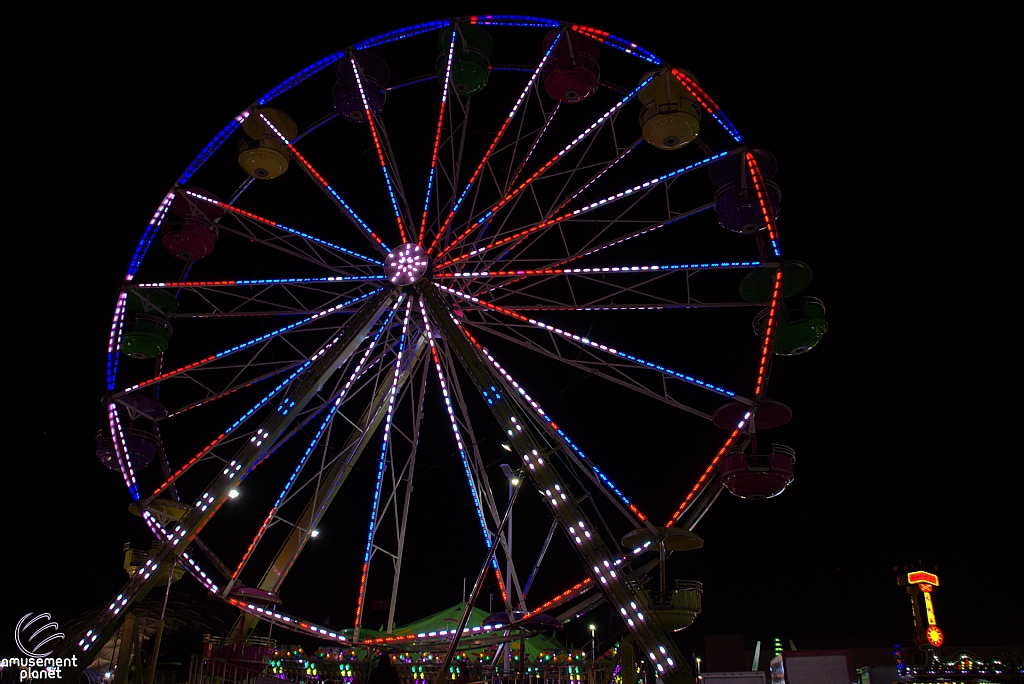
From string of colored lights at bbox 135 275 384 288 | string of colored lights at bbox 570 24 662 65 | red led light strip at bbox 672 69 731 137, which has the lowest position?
string of colored lights at bbox 135 275 384 288

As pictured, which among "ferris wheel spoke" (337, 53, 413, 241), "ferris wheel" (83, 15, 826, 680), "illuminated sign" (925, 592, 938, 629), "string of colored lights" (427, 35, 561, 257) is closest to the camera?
"ferris wheel" (83, 15, 826, 680)

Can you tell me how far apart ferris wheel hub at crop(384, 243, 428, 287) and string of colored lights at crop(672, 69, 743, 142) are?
4397 millimetres

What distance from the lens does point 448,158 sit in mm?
14672

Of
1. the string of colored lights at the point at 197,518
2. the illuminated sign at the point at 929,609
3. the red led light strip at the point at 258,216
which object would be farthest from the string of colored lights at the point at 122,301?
the illuminated sign at the point at 929,609

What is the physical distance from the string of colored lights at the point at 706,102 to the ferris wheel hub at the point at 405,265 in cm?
440

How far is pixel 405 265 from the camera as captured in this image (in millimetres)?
11070

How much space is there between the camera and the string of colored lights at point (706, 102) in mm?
10445

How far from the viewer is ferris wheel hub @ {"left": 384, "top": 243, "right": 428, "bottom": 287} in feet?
36.2

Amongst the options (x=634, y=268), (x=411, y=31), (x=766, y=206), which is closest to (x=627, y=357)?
(x=634, y=268)

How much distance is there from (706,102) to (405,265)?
16.1 ft

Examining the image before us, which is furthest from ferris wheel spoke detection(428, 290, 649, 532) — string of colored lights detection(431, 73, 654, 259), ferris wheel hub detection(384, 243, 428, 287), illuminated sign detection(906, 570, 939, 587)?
illuminated sign detection(906, 570, 939, 587)

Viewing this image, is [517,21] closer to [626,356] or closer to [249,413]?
[626,356]

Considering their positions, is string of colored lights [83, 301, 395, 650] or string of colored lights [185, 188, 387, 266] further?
string of colored lights [185, 188, 387, 266]

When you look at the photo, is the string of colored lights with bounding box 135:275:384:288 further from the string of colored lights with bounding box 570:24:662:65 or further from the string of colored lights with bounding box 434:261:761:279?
the string of colored lights with bounding box 570:24:662:65
